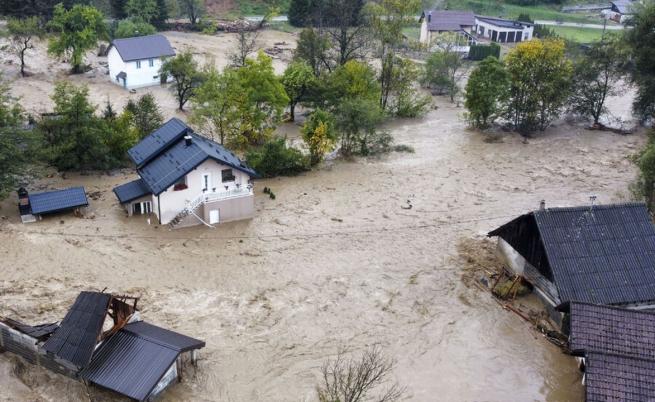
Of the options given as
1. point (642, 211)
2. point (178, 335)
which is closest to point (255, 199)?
point (178, 335)

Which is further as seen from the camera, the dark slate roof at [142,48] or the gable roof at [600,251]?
the dark slate roof at [142,48]

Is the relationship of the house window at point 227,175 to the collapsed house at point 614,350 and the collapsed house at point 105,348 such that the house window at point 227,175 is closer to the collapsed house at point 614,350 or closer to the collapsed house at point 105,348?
the collapsed house at point 105,348

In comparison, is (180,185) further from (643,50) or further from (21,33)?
(643,50)

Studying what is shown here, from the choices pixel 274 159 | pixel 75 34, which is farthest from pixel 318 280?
pixel 75 34

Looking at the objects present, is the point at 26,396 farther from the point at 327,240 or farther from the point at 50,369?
the point at 327,240

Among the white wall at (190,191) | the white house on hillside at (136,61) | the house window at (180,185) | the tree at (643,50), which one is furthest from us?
the white house on hillside at (136,61)

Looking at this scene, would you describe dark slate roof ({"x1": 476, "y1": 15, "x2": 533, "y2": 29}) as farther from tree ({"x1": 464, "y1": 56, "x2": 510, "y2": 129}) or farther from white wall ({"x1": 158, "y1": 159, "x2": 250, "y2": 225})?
white wall ({"x1": 158, "y1": 159, "x2": 250, "y2": 225})

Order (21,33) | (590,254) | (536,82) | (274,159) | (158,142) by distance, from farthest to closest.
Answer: (21,33)
(536,82)
(274,159)
(158,142)
(590,254)

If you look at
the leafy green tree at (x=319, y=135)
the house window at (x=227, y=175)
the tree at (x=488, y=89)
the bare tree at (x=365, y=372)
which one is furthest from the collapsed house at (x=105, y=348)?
the tree at (x=488, y=89)
